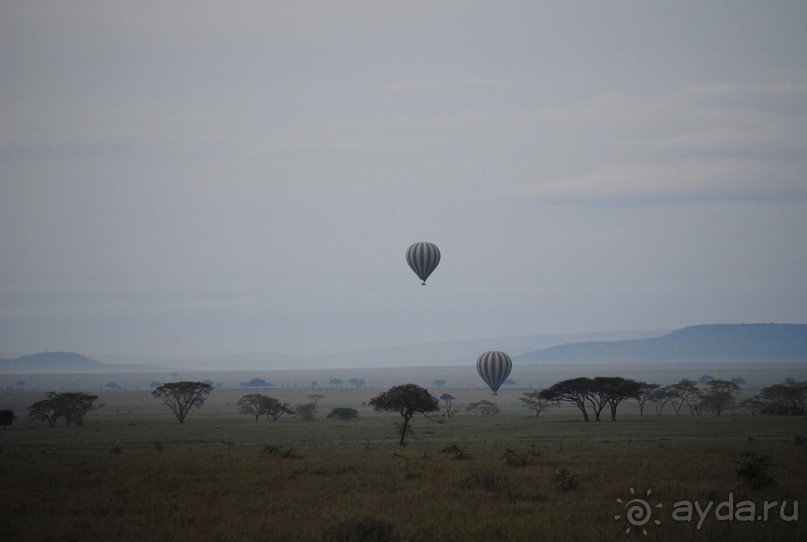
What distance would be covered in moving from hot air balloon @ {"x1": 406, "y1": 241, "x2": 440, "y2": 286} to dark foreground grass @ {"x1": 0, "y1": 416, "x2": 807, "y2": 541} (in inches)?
1246

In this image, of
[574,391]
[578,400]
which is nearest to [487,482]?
[574,391]

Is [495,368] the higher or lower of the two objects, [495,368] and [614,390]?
the higher

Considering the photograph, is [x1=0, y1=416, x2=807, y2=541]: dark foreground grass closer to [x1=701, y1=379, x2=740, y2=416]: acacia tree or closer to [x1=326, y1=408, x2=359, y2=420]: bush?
[x1=326, y1=408, x2=359, y2=420]: bush

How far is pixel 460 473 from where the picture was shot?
2967 cm

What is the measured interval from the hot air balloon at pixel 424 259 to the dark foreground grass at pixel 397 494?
31.6 metres

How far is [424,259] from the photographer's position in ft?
234

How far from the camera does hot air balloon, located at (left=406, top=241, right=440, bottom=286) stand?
7144 centimetres

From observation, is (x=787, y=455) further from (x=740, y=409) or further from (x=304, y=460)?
(x=740, y=409)

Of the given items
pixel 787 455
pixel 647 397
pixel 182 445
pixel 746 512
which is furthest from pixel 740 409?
pixel 746 512

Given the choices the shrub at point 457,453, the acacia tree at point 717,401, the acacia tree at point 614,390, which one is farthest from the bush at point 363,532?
the acacia tree at point 717,401

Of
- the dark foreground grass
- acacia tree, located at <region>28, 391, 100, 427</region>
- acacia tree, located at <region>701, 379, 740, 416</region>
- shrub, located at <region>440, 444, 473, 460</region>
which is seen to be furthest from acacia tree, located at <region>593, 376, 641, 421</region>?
acacia tree, located at <region>28, 391, 100, 427</region>

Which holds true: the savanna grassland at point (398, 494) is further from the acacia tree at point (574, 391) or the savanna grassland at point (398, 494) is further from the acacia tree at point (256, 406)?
the acacia tree at point (256, 406)

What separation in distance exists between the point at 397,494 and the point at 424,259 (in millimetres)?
47084

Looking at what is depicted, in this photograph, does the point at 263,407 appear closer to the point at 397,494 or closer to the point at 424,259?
the point at 424,259
